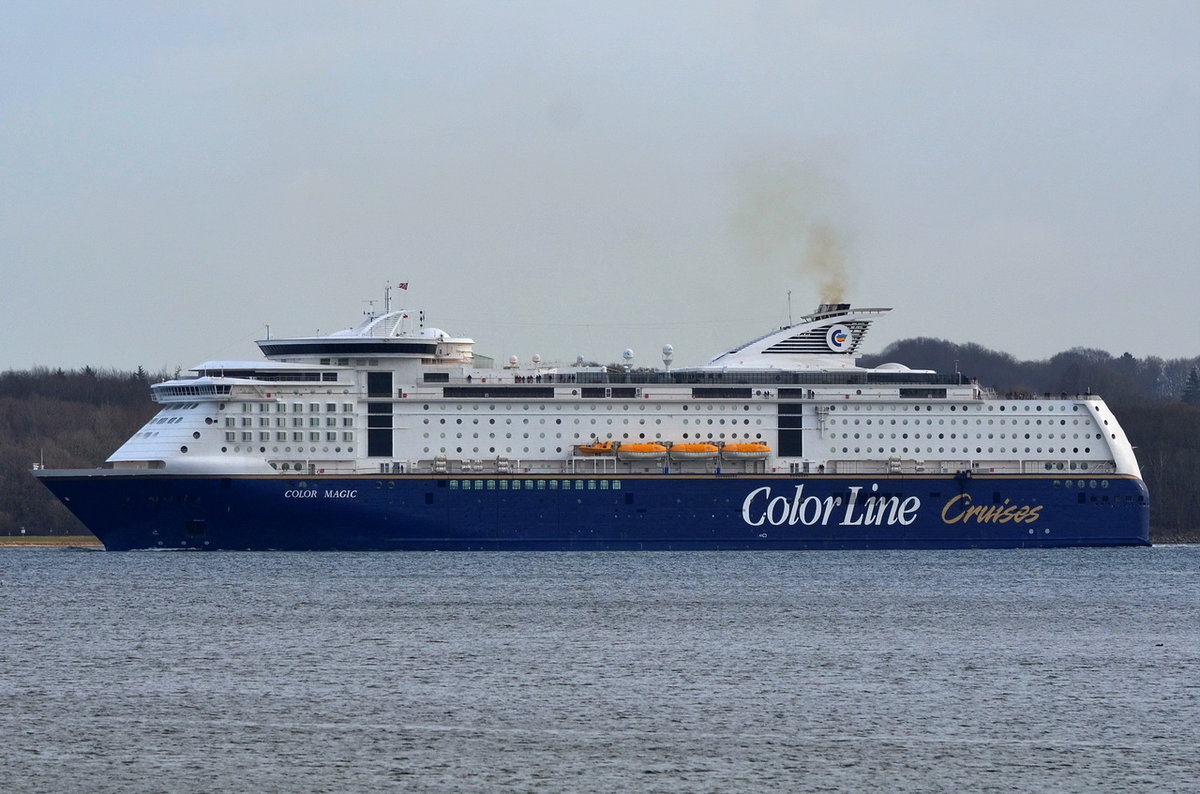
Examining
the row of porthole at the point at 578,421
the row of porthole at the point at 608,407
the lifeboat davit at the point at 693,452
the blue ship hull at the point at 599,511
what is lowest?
the blue ship hull at the point at 599,511

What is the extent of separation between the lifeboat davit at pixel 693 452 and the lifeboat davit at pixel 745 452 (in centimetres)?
47

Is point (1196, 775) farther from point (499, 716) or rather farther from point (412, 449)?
point (412, 449)

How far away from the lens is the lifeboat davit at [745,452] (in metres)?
65.1

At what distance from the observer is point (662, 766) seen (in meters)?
27.0

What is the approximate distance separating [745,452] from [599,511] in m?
5.15

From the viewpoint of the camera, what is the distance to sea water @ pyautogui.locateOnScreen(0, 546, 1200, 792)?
26766mm

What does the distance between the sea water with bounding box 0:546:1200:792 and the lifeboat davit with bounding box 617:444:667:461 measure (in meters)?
9.39

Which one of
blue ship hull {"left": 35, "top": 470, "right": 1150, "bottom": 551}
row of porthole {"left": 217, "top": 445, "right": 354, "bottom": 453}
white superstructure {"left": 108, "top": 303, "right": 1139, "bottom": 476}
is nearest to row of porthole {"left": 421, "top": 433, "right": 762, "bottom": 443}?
white superstructure {"left": 108, "top": 303, "right": 1139, "bottom": 476}

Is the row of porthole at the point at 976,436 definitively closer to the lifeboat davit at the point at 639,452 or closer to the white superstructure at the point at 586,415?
the white superstructure at the point at 586,415

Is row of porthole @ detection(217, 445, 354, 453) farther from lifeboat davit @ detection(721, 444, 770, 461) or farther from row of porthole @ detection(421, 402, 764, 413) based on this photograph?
lifeboat davit @ detection(721, 444, 770, 461)

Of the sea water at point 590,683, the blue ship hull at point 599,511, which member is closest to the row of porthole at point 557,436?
the blue ship hull at point 599,511

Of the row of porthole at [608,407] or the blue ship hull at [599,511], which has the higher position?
the row of porthole at [608,407]

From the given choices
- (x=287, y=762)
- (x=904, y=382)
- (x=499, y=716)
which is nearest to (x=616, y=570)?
(x=904, y=382)

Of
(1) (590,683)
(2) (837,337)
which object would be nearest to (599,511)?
(2) (837,337)
